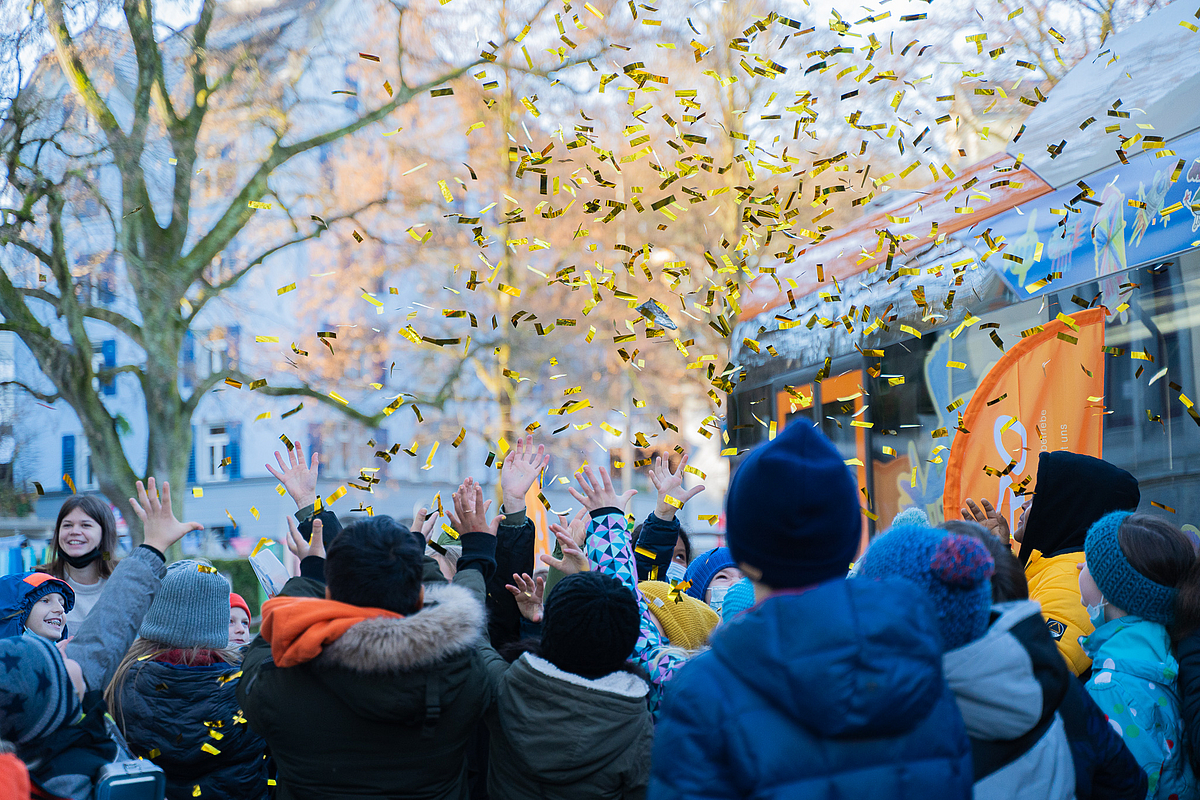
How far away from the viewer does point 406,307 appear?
20.5 metres

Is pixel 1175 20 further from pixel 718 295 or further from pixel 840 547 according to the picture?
pixel 718 295

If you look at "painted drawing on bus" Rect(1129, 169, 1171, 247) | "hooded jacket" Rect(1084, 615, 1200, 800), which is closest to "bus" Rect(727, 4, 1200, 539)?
"painted drawing on bus" Rect(1129, 169, 1171, 247)

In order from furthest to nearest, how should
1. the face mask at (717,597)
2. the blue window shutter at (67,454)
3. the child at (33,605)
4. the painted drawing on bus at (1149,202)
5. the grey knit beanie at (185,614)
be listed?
the blue window shutter at (67,454) < the painted drawing on bus at (1149,202) < the face mask at (717,597) < the child at (33,605) < the grey knit beanie at (185,614)

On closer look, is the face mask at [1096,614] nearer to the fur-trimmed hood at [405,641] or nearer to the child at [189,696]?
the fur-trimmed hood at [405,641]

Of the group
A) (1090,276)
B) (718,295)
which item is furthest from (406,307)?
(1090,276)

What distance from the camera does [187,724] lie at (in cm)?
318

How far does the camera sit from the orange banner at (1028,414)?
5102 mm

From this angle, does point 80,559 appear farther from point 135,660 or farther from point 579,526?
point 579,526

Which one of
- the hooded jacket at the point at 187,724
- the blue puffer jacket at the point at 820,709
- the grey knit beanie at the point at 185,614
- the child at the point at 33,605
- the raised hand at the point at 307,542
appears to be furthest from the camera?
the raised hand at the point at 307,542

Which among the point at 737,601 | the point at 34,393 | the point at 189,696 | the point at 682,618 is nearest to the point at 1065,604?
the point at 737,601

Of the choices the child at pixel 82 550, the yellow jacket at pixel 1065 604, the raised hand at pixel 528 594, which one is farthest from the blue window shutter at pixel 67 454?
the yellow jacket at pixel 1065 604

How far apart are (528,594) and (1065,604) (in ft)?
6.30

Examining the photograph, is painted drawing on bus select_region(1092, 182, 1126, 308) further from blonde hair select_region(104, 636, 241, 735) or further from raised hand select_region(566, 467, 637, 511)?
blonde hair select_region(104, 636, 241, 735)

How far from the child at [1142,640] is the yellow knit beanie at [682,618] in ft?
4.12
